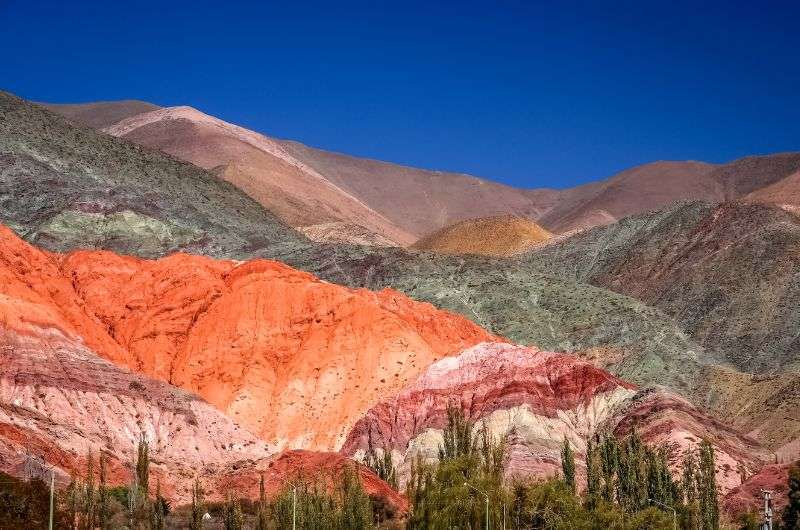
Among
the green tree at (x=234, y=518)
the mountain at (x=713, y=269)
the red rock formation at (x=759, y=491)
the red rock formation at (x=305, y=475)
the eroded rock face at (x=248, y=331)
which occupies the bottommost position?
the green tree at (x=234, y=518)

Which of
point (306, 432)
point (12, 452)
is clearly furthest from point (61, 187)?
point (12, 452)

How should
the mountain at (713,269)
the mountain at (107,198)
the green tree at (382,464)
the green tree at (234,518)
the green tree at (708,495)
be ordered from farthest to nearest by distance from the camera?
the mountain at (107,198)
the mountain at (713,269)
the green tree at (382,464)
the green tree at (708,495)
the green tree at (234,518)

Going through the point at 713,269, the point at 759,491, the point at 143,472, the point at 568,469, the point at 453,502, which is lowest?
the point at 453,502

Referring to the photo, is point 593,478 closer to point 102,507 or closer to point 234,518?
point 234,518

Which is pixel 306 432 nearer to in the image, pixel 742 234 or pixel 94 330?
pixel 94 330

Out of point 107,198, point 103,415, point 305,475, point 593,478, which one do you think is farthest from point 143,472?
point 107,198

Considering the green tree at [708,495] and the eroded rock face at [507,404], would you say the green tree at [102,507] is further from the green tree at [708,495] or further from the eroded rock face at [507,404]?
the green tree at [708,495]

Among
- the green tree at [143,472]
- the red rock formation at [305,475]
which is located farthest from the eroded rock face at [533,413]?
the green tree at [143,472]
